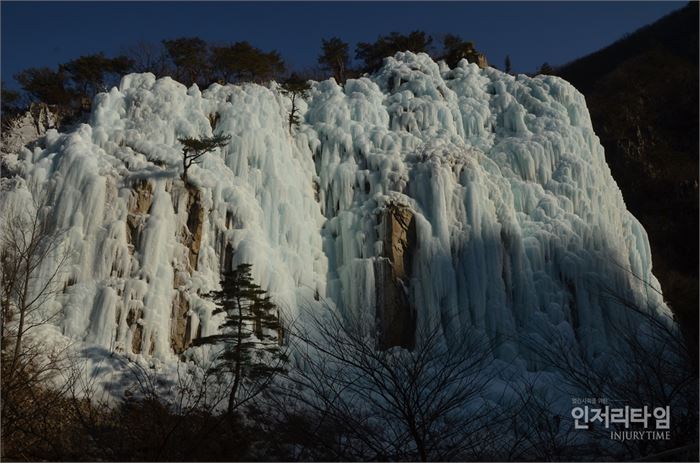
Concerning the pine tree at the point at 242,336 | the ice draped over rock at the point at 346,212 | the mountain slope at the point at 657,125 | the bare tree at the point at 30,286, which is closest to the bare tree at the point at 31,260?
the bare tree at the point at 30,286

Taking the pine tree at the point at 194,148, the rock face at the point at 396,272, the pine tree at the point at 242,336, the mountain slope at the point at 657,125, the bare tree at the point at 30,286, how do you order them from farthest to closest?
the mountain slope at the point at 657,125, the rock face at the point at 396,272, the pine tree at the point at 194,148, the pine tree at the point at 242,336, the bare tree at the point at 30,286

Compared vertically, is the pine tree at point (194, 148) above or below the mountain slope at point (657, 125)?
below

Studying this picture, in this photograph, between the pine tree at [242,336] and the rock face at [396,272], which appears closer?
the pine tree at [242,336]

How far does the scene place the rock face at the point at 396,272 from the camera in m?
14.1

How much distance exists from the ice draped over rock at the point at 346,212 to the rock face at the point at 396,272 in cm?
5

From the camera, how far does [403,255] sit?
49.8 feet

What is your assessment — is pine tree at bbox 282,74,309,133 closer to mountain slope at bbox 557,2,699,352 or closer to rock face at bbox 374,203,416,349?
rock face at bbox 374,203,416,349

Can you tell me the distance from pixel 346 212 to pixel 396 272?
247 centimetres

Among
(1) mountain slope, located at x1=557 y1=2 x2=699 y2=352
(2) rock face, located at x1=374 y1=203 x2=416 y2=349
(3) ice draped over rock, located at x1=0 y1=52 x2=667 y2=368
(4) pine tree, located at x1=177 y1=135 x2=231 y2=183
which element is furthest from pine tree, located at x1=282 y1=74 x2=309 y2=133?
(1) mountain slope, located at x1=557 y1=2 x2=699 y2=352

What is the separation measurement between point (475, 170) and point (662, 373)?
1064 cm

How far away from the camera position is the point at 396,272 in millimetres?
14844

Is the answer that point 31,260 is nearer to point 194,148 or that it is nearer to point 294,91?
point 194,148

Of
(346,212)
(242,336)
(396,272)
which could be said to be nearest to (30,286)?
(242,336)

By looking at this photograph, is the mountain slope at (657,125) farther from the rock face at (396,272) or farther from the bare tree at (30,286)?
the bare tree at (30,286)
